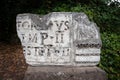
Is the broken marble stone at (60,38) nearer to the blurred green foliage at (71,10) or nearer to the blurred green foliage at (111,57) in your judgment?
the blurred green foliage at (111,57)

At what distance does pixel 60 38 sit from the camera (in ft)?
10.8

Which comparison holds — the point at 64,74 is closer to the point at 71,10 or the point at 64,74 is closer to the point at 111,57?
the point at 111,57

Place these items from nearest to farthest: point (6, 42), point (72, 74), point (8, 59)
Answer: point (72, 74)
point (8, 59)
point (6, 42)

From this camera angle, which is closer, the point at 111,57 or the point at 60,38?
the point at 60,38

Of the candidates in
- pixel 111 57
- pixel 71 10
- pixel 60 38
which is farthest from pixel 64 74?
pixel 71 10

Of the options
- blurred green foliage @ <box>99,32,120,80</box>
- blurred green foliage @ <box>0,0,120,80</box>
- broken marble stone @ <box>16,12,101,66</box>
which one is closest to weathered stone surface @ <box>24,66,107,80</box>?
broken marble stone @ <box>16,12,101,66</box>

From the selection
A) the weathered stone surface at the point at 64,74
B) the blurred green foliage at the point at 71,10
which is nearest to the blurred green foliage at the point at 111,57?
the blurred green foliage at the point at 71,10

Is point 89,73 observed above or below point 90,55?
below

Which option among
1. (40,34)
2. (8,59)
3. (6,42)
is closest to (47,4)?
(6,42)

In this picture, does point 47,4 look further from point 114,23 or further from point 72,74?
point 72,74

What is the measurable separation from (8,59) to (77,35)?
8.31ft

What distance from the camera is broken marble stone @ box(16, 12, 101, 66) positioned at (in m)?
3.27

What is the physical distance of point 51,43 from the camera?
332 centimetres

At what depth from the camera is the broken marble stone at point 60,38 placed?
3266mm
